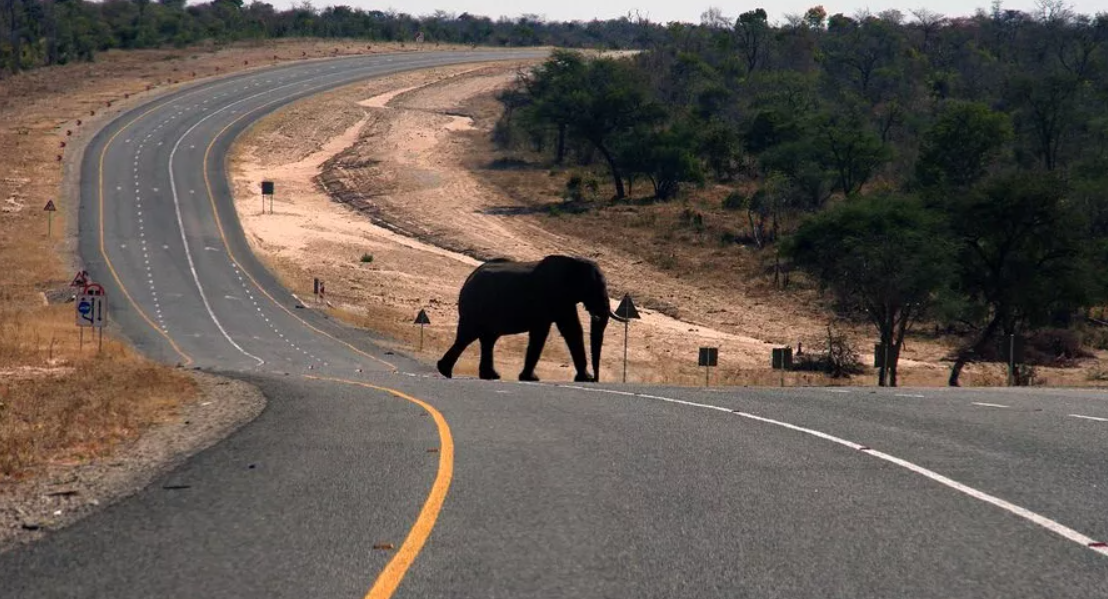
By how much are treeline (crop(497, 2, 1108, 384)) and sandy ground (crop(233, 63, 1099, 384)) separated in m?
4.28

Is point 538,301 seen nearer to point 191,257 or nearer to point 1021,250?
point 1021,250

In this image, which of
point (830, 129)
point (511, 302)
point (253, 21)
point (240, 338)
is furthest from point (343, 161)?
point (253, 21)

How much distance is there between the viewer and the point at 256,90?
122m

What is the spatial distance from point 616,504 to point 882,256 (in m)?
43.3

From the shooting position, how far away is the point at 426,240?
79938 millimetres

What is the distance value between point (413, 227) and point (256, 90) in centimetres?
Result: 4606

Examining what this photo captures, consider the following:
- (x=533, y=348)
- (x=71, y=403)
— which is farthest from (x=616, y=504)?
(x=533, y=348)

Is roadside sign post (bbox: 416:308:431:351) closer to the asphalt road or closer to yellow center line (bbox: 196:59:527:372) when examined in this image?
yellow center line (bbox: 196:59:527:372)

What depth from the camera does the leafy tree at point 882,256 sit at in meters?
48.3

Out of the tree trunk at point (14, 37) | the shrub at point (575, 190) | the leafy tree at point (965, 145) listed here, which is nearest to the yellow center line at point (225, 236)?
the shrub at point (575, 190)

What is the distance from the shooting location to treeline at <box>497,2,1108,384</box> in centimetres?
4941

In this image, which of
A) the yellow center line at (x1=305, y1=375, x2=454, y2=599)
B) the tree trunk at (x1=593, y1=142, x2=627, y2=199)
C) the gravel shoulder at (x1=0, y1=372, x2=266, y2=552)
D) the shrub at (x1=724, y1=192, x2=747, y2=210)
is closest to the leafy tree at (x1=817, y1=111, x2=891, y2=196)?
the shrub at (x1=724, y1=192, x2=747, y2=210)

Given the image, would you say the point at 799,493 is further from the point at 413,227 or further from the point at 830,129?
the point at 830,129

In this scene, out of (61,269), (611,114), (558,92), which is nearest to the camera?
(61,269)
